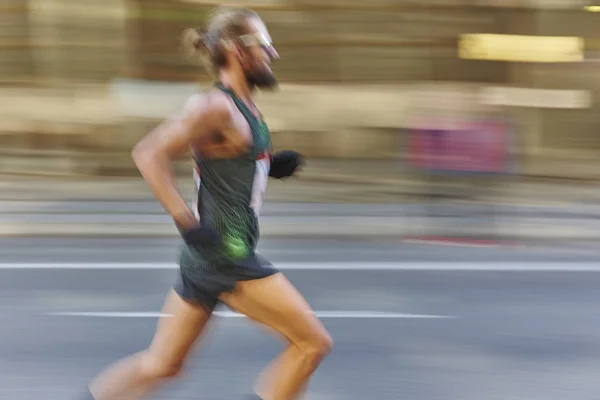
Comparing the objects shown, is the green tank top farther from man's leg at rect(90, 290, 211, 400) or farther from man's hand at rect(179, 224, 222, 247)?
man's leg at rect(90, 290, 211, 400)

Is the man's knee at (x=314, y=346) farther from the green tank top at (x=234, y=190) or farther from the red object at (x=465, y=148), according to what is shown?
the red object at (x=465, y=148)

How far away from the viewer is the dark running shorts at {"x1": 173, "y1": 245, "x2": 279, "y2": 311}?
3221 mm

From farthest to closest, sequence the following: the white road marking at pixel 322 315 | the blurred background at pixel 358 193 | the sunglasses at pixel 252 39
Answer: the white road marking at pixel 322 315 → the blurred background at pixel 358 193 → the sunglasses at pixel 252 39

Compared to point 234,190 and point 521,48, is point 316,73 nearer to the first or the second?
point 521,48

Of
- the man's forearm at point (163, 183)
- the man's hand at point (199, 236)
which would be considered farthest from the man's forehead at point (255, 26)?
the man's hand at point (199, 236)

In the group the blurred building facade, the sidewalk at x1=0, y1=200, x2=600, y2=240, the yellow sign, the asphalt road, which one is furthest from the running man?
the yellow sign

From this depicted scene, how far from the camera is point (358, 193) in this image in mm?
11172

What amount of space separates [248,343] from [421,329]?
1.03 meters

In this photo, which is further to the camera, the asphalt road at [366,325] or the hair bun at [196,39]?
the asphalt road at [366,325]

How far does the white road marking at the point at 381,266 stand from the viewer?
7.33 metres

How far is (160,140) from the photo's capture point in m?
3.04

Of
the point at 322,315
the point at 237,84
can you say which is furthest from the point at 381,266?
the point at 237,84

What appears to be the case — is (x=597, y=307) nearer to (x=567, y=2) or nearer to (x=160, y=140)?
(x=160, y=140)

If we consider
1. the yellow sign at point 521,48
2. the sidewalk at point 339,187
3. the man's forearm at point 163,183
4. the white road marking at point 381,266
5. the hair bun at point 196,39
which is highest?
the hair bun at point 196,39
